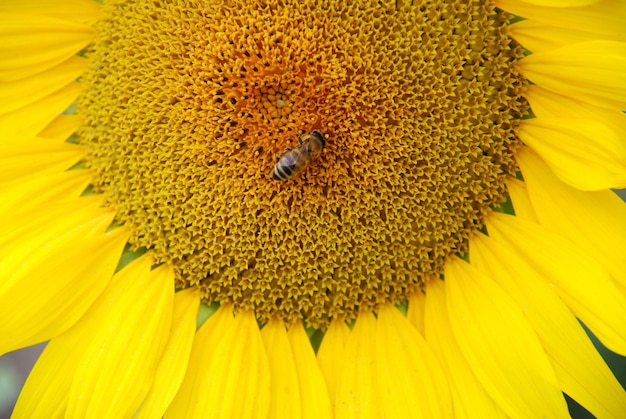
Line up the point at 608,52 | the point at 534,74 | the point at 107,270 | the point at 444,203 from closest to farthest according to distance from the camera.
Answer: the point at 608,52
the point at 534,74
the point at 444,203
the point at 107,270

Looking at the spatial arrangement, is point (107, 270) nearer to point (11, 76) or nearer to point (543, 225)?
point (11, 76)

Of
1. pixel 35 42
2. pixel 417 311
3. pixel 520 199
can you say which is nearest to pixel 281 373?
pixel 417 311

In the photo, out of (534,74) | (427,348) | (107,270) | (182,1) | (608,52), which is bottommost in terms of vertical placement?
(107,270)

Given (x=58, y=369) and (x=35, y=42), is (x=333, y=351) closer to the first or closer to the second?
(x=58, y=369)

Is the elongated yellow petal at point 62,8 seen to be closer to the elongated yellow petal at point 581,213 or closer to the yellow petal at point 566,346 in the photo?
the elongated yellow petal at point 581,213

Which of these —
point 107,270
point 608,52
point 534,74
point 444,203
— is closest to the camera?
point 608,52

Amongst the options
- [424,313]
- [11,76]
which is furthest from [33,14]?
[424,313]

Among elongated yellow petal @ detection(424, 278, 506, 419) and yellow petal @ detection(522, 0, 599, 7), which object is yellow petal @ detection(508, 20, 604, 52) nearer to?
yellow petal @ detection(522, 0, 599, 7)

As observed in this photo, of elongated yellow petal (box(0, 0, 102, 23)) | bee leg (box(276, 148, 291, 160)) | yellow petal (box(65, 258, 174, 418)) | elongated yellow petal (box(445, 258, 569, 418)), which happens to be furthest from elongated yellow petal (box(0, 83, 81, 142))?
elongated yellow petal (box(445, 258, 569, 418))
